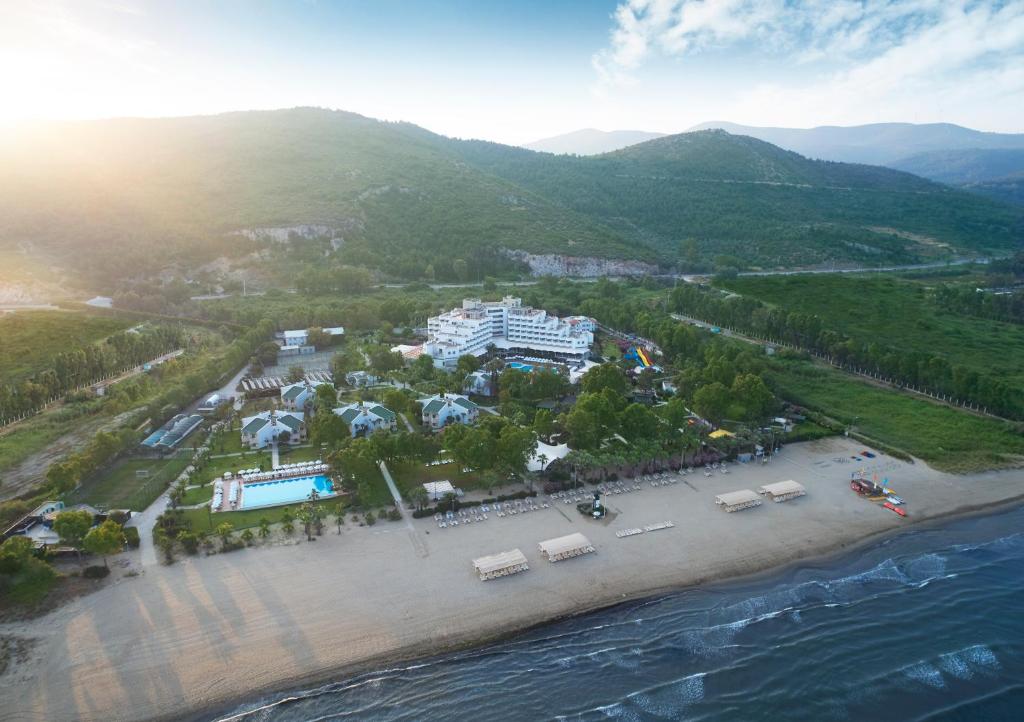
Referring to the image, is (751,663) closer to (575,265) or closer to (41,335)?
(41,335)

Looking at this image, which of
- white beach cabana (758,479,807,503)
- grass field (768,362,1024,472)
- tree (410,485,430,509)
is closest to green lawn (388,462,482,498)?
tree (410,485,430,509)

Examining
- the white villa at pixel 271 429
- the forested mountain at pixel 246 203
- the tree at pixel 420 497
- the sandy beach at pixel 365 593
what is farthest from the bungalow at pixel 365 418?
the forested mountain at pixel 246 203

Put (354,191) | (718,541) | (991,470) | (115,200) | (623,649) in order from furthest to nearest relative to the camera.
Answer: (354,191) < (115,200) < (991,470) < (718,541) < (623,649)

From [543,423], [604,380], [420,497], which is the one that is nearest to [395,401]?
[543,423]

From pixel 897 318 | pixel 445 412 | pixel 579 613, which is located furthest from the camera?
pixel 897 318

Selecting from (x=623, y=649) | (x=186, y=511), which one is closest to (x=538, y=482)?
(x=623, y=649)

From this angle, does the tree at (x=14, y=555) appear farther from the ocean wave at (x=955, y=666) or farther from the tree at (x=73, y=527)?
the ocean wave at (x=955, y=666)

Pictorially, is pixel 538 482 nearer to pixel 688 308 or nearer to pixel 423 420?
pixel 423 420
